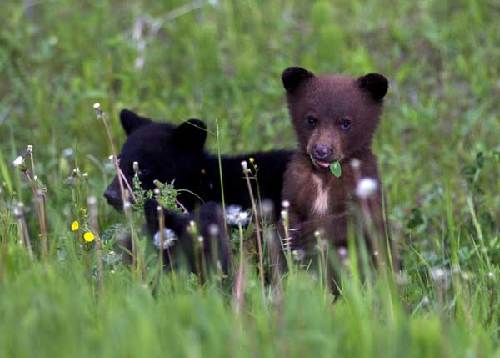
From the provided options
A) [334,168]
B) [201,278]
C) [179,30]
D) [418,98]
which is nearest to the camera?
[201,278]

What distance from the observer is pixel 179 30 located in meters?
11.1

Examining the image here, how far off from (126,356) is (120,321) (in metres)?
0.21

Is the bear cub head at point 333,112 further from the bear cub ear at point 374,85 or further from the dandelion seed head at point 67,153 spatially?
the dandelion seed head at point 67,153

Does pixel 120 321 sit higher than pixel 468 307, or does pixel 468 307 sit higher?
pixel 120 321

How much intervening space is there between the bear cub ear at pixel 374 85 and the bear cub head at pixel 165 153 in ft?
3.45

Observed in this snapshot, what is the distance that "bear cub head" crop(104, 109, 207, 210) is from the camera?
23.4ft

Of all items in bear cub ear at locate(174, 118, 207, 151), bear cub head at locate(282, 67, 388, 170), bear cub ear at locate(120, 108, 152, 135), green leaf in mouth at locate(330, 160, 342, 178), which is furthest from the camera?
bear cub ear at locate(120, 108, 152, 135)

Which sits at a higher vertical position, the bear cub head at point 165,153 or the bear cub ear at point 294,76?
the bear cub ear at point 294,76

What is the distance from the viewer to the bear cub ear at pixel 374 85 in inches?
256

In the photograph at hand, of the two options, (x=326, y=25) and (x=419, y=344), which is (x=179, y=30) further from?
(x=419, y=344)

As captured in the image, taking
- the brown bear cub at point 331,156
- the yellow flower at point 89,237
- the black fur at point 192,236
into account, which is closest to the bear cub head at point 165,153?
the brown bear cub at point 331,156

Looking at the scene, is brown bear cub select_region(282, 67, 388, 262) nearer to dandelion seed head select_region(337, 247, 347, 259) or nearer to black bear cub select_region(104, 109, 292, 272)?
dandelion seed head select_region(337, 247, 347, 259)

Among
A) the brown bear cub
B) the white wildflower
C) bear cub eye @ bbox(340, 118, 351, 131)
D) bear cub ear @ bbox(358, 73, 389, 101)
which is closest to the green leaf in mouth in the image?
the brown bear cub

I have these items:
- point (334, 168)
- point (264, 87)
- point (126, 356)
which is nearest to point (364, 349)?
point (126, 356)
